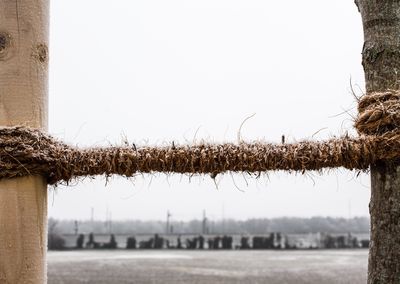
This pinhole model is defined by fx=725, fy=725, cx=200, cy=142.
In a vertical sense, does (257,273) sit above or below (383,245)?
below

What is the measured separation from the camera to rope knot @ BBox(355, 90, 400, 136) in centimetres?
167

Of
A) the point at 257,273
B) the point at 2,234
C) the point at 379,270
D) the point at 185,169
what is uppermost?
the point at 185,169

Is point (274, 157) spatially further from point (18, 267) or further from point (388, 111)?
point (18, 267)

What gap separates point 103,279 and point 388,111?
25317 millimetres

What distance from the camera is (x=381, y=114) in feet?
5.51

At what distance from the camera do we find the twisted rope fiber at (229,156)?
165 cm

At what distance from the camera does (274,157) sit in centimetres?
166

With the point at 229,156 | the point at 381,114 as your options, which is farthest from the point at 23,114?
the point at 381,114

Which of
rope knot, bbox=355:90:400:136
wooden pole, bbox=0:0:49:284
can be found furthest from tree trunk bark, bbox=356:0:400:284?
wooden pole, bbox=0:0:49:284

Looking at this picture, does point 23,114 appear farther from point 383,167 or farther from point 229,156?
point 383,167

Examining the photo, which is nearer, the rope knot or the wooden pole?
the wooden pole

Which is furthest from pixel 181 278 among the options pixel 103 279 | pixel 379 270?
pixel 379 270

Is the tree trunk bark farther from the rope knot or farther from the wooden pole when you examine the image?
the wooden pole

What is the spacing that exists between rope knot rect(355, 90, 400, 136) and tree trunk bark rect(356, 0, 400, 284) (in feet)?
0.10
